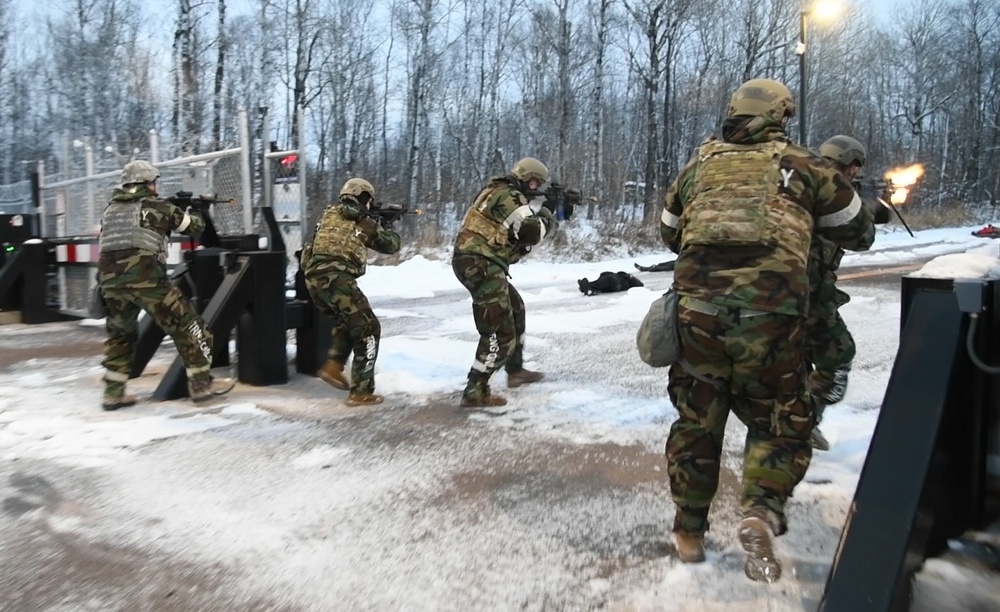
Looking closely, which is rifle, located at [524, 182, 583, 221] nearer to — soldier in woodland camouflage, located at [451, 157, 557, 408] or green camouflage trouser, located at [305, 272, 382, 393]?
soldier in woodland camouflage, located at [451, 157, 557, 408]

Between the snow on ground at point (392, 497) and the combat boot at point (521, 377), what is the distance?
110 millimetres

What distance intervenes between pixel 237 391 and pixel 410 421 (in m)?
1.77

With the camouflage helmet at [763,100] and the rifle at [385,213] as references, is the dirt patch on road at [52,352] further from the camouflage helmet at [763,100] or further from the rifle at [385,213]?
the camouflage helmet at [763,100]

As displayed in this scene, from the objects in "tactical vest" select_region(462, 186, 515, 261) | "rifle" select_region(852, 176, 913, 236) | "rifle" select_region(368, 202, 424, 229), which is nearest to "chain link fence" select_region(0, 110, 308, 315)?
"rifle" select_region(368, 202, 424, 229)

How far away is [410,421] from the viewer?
5.47 meters

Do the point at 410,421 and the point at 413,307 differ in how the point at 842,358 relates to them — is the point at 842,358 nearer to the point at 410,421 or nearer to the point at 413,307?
Answer: the point at 410,421

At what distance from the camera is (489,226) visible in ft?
19.1

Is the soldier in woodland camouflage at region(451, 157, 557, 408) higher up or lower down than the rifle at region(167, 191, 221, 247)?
lower down

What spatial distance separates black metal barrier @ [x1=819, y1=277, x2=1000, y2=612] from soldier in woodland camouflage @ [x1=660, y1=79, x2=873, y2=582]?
0.39m

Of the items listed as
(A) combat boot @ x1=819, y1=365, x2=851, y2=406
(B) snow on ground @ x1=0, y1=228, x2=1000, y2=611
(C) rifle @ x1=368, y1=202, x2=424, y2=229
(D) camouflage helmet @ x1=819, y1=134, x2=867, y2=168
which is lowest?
(B) snow on ground @ x1=0, y1=228, x2=1000, y2=611

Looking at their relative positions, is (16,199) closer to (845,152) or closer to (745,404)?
(845,152)

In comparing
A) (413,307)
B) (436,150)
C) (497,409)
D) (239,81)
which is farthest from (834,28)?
(497,409)

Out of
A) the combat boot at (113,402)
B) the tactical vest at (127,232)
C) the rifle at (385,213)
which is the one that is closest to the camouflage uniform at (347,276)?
the rifle at (385,213)

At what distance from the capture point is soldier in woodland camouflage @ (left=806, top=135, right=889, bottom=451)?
14.1ft
